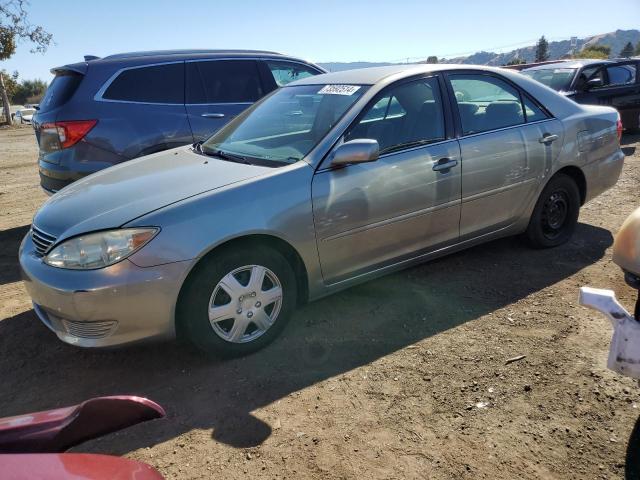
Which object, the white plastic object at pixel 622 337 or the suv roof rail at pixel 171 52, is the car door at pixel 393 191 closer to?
the white plastic object at pixel 622 337

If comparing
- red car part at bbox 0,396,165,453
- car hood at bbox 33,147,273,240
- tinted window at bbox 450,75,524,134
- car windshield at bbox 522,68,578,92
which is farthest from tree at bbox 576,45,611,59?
red car part at bbox 0,396,165,453

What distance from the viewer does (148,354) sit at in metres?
3.34

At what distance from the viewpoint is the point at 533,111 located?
4.37 m

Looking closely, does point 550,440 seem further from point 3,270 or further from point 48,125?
point 48,125

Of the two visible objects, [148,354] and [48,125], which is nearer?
[148,354]

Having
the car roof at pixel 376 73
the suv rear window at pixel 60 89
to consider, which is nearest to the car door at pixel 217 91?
the suv rear window at pixel 60 89

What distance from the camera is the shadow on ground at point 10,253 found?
4.73 metres

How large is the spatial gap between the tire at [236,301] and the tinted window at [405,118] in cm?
106

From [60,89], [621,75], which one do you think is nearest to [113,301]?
[60,89]

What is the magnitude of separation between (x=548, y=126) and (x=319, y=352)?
273 centimetres

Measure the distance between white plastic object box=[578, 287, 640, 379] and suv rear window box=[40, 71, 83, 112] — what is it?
5.11m

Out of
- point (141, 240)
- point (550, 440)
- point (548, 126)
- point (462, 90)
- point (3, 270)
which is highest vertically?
point (462, 90)

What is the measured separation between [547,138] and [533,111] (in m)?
0.26

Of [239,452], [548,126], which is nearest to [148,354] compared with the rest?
[239,452]
